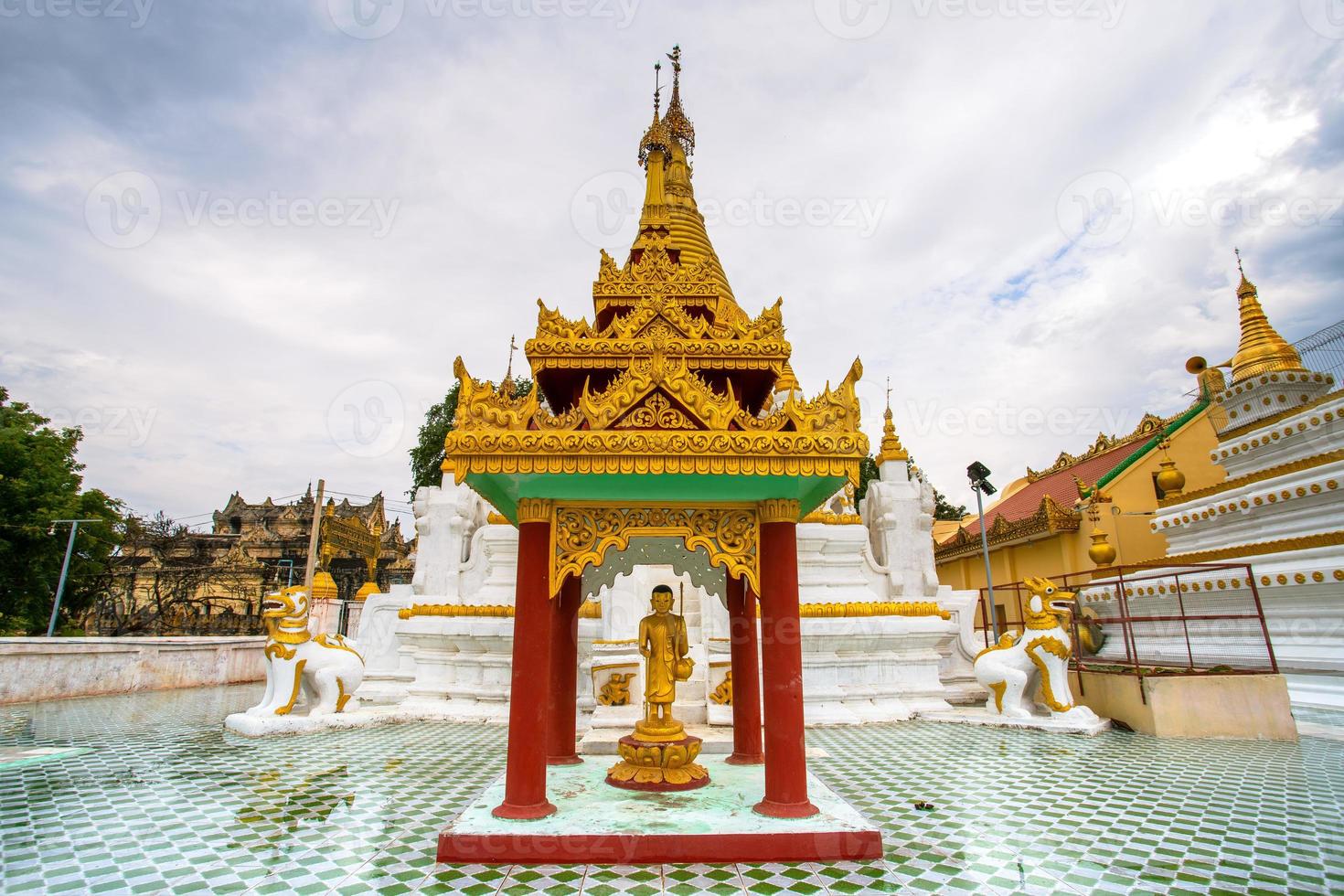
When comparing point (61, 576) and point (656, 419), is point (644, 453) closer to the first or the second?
point (656, 419)

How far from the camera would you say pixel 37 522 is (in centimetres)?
2223

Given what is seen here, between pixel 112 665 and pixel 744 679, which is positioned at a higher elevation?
pixel 744 679

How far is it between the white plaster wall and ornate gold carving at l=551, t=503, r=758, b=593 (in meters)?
15.1

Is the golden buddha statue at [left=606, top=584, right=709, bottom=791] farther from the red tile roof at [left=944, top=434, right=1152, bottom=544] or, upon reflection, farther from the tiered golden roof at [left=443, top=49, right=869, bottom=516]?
the red tile roof at [left=944, top=434, right=1152, bottom=544]

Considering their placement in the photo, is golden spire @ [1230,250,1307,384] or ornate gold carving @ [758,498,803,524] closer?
ornate gold carving @ [758,498,803,524]

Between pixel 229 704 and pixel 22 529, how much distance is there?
1453 cm

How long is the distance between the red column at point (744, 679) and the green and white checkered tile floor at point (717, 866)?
3.43 feet

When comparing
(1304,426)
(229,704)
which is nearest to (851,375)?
(1304,426)

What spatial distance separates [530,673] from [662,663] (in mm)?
1589

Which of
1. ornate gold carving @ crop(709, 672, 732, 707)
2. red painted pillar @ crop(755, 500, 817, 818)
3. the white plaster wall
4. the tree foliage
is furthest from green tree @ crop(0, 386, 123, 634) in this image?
red painted pillar @ crop(755, 500, 817, 818)

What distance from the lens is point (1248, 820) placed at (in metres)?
5.68

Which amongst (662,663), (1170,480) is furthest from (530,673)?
(1170,480)

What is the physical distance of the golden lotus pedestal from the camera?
614 cm

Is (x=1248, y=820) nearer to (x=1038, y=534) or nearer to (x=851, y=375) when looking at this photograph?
(x=851, y=375)
